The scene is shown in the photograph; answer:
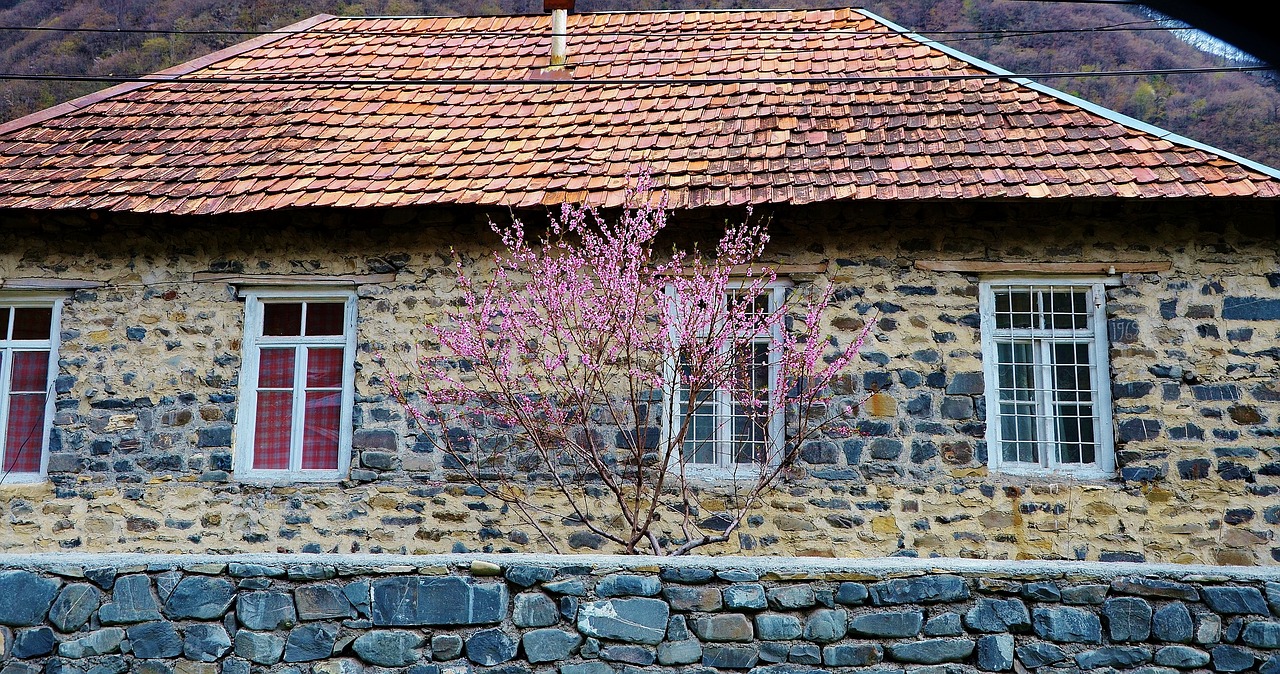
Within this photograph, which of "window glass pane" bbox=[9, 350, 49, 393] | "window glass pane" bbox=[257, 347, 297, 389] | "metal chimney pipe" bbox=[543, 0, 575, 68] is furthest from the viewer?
"metal chimney pipe" bbox=[543, 0, 575, 68]

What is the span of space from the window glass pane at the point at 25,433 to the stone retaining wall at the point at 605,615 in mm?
3974

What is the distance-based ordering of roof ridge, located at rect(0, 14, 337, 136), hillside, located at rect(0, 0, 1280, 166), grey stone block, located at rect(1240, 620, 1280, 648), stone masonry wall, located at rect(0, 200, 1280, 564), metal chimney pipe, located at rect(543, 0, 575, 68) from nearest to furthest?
1. grey stone block, located at rect(1240, 620, 1280, 648)
2. stone masonry wall, located at rect(0, 200, 1280, 564)
3. roof ridge, located at rect(0, 14, 337, 136)
4. metal chimney pipe, located at rect(543, 0, 575, 68)
5. hillside, located at rect(0, 0, 1280, 166)

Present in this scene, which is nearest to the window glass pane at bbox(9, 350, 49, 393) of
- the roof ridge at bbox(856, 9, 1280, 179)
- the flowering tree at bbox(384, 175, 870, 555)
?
the flowering tree at bbox(384, 175, 870, 555)

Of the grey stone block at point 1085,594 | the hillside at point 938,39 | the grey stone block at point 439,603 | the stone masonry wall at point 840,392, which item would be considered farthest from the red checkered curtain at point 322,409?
the hillside at point 938,39

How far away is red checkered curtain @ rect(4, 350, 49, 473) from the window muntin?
480 cm

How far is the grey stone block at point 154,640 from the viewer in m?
3.90

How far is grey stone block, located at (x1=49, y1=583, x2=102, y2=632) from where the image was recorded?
3.92 m

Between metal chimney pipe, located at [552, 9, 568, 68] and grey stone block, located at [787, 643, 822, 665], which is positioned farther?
metal chimney pipe, located at [552, 9, 568, 68]

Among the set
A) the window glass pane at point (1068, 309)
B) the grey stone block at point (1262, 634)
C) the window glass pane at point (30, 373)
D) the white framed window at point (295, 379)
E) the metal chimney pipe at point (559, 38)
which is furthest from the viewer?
the metal chimney pipe at point (559, 38)

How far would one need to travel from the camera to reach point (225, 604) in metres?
3.93

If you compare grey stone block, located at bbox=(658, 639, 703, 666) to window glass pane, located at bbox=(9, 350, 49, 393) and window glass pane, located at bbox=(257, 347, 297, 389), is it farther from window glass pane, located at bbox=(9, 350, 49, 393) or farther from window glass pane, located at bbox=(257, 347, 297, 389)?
window glass pane, located at bbox=(9, 350, 49, 393)

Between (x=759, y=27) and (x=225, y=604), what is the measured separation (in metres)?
7.48

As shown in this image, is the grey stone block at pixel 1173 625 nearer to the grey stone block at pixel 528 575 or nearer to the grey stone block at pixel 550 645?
the grey stone block at pixel 550 645

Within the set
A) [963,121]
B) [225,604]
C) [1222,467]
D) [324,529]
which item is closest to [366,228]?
[324,529]
